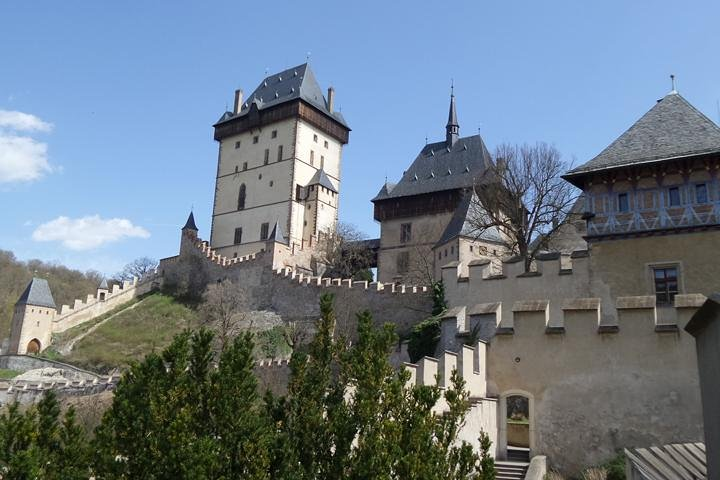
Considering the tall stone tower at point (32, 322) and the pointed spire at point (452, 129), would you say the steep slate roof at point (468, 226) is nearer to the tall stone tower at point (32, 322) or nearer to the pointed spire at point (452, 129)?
the pointed spire at point (452, 129)

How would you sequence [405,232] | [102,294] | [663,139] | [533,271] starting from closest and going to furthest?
[663,139] → [533,271] → [405,232] → [102,294]

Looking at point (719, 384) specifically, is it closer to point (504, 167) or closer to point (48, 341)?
point (504, 167)

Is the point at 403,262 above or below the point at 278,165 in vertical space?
below

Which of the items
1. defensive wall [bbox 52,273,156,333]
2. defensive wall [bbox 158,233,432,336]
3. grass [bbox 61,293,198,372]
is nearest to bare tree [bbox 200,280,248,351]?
defensive wall [bbox 158,233,432,336]

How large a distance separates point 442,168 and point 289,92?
59.0 ft

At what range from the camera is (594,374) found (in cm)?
1463

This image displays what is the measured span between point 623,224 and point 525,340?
5.73m

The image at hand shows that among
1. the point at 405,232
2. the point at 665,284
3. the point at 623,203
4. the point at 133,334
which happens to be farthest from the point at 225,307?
the point at 665,284

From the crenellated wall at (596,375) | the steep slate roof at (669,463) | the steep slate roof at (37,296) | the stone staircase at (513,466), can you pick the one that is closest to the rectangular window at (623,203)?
the crenellated wall at (596,375)

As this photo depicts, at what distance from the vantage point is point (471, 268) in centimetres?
2122

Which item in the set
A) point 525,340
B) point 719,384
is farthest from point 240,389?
point 525,340

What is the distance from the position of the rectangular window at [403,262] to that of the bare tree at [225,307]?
34.5 ft

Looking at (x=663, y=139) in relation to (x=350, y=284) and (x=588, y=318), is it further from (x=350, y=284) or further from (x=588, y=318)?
(x=350, y=284)

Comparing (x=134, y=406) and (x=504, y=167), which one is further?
(x=504, y=167)
